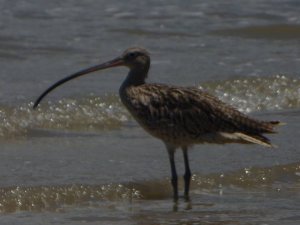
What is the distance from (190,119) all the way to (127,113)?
254cm

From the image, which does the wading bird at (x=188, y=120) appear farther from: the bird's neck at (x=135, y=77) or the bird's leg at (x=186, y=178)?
the bird's neck at (x=135, y=77)

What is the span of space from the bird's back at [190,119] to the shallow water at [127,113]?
1.33ft

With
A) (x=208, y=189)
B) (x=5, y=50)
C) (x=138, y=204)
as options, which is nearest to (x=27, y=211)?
(x=138, y=204)

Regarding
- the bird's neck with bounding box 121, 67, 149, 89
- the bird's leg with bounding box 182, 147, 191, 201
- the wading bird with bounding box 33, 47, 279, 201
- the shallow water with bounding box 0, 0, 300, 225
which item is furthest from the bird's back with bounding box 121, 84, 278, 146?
the shallow water with bounding box 0, 0, 300, 225

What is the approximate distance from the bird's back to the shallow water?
406 millimetres

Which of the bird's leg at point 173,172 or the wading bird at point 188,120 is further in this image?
the wading bird at point 188,120

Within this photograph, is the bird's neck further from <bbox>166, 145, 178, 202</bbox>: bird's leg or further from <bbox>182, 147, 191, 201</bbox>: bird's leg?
<bbox>182, 147, 191, 201</bbox>: bird's leg

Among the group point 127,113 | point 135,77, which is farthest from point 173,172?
point 127,113

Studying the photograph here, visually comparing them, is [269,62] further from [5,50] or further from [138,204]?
[138,204]

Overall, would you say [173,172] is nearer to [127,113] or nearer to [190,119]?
[190,119]

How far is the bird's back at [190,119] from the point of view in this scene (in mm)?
9406

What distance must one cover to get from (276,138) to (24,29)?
5.59m

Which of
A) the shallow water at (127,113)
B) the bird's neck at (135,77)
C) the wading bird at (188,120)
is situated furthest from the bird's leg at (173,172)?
the bird's neck at (135,77)

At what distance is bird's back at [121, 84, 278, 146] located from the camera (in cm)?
941
